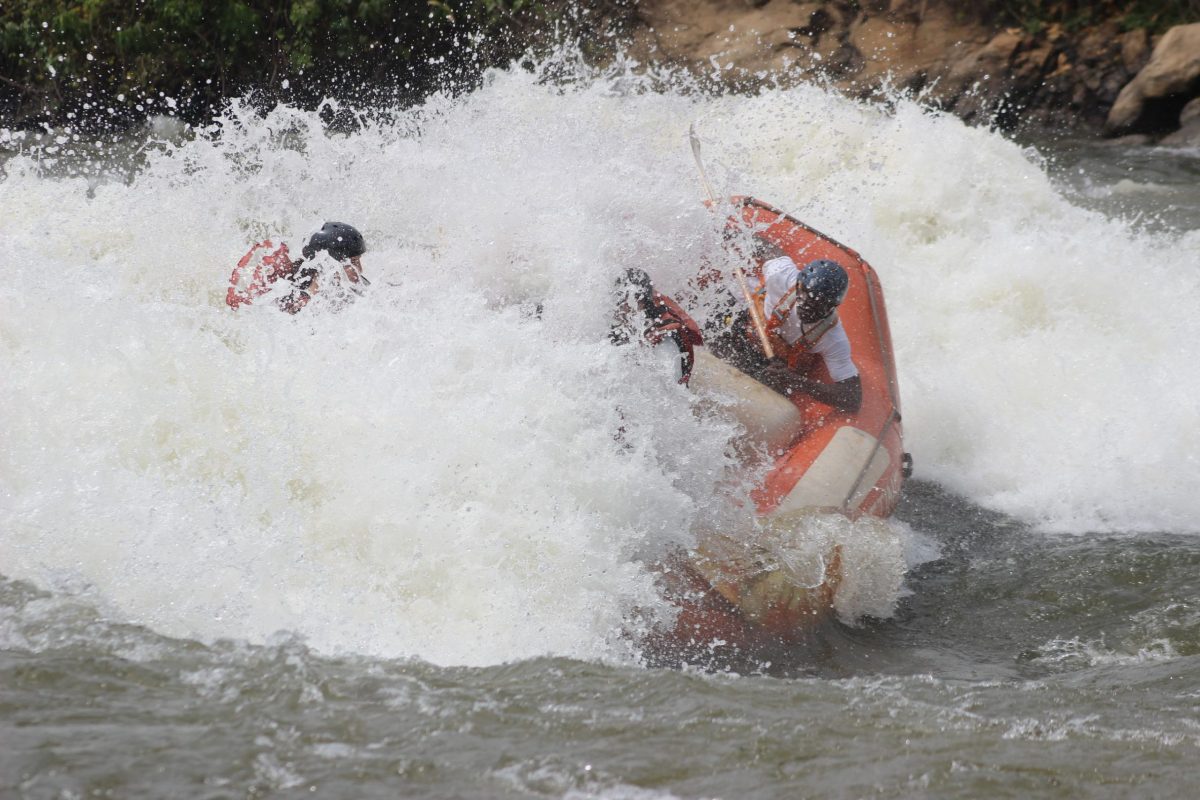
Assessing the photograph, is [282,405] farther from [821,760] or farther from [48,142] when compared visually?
[48,142]

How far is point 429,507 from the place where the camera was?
372cm

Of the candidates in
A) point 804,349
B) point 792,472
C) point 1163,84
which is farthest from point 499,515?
point 1163,84

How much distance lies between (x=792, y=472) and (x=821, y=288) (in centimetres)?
77

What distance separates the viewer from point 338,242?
486cm

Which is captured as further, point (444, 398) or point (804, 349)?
point (804, 349)

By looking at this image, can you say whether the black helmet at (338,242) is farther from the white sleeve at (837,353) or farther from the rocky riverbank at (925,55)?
the rocky riverbank at (925,55)

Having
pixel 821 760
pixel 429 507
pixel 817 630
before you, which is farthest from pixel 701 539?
pixel 821 760

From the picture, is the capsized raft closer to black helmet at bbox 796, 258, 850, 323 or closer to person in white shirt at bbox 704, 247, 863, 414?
person in white shirt at bbox 704, 247, 863, 414

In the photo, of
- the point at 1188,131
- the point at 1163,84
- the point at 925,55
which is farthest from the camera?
the point at 925,55

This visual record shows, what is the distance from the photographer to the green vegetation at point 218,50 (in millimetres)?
13039

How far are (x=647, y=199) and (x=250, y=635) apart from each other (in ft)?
8.89

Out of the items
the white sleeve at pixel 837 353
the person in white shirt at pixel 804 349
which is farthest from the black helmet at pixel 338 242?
the white sleeve at pixel 837 353

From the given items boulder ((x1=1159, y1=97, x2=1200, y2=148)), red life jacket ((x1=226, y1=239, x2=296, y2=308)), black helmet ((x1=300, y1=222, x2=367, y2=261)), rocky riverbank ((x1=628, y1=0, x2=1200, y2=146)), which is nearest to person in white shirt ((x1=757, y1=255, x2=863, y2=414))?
black helmet ((x1=300, y1=222, x2=367, y2=261))

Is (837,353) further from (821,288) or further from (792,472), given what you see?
(792,472)
